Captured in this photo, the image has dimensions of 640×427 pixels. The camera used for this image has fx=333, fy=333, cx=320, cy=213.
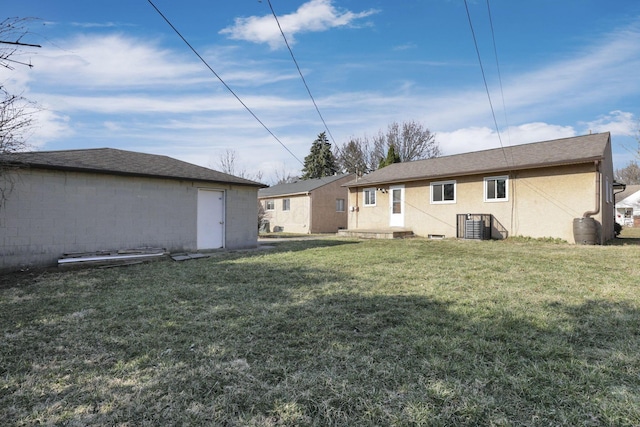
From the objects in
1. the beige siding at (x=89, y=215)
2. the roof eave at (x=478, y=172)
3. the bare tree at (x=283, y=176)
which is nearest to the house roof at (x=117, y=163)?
the beige siding at (x=89, y=215)

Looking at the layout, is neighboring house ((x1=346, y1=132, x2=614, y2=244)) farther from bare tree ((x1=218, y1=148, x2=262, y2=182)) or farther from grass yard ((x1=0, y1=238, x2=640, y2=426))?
bare tree ((x1=218, y1=148, x2=262, y2=182))

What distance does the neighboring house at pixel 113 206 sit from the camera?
7.69 meters

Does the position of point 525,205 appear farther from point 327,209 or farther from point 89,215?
point 89,215

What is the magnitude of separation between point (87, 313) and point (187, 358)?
228cm

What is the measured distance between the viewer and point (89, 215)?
864 cm

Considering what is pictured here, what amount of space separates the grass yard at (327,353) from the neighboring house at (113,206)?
259 centimetres

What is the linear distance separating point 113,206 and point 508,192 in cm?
1366

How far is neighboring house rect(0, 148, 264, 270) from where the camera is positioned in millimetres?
7688

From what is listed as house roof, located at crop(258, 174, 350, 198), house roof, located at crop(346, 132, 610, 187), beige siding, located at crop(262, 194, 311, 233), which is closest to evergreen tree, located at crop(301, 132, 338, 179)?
house roof, located at crop(258, 174, 350, 198)

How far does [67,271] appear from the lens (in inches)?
297

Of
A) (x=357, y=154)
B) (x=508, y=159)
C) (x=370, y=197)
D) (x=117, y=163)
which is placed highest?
(x=357, y=154)

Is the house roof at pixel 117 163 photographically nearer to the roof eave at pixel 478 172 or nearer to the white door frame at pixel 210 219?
the white door frame at pixel 210 219

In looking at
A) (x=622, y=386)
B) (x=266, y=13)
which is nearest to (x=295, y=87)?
(x=266, y=13)

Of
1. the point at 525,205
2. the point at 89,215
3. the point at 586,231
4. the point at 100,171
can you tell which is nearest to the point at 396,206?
the point at 525,205
